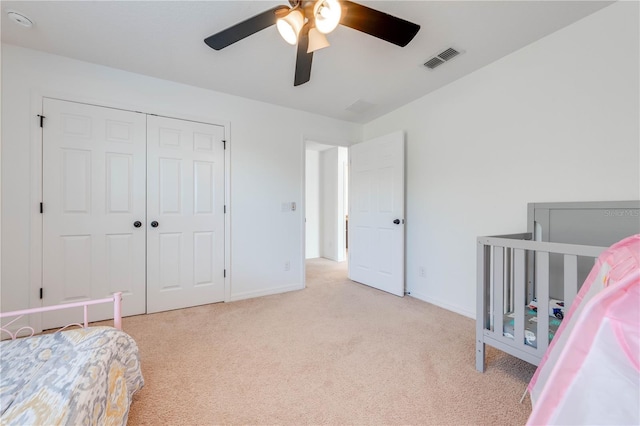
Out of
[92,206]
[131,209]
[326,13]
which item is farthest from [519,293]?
[92,206]

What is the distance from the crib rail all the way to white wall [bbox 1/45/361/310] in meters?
2.12

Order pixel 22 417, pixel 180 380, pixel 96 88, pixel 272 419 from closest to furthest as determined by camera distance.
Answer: pixel 22 417
pixel 272 419
pixel 180 380
pixel 96 88

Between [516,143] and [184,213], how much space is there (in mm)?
3104

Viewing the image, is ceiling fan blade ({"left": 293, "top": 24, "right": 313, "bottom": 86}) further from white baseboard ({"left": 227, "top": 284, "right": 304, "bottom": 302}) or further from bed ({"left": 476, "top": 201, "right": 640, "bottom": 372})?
white baseboard ({"left": 227, "top": 284, "right": 304, "bottom": 302})

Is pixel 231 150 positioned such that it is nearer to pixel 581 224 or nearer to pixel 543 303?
pixel 543 303

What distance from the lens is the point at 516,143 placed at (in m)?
2.05

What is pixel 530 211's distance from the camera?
1953mm

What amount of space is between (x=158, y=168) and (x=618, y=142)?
11.7 ft

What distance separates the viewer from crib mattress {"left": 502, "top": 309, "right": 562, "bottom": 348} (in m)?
1.39

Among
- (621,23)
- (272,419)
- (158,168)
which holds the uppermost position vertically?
(621,23)

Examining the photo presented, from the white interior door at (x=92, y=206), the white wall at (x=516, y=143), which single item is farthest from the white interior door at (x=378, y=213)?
the white interior door at (x=92, y=206)

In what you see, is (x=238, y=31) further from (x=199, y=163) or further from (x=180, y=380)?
(x=180, y=380)

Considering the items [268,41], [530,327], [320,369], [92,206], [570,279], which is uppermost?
[268,41]

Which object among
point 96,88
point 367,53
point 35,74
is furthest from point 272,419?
point 35,74
